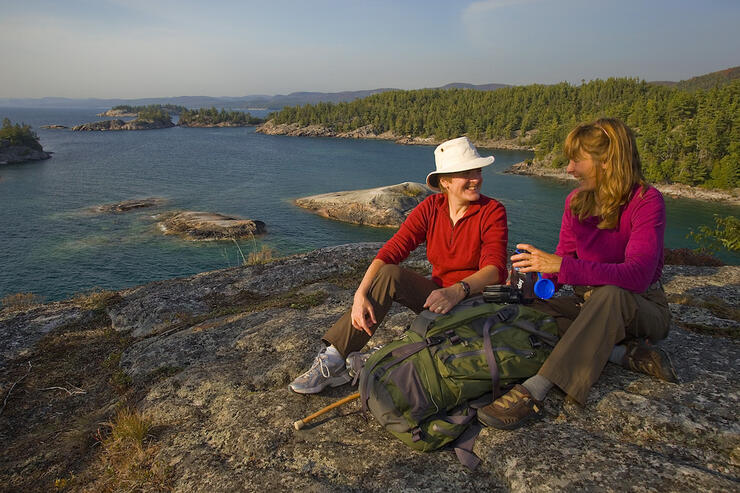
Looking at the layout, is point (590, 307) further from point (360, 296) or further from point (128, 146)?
point (128, 146)

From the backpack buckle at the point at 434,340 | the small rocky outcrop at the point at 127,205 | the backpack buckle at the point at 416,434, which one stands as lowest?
the small rocky outcrop at the point at 127,205

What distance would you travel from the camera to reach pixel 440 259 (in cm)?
500

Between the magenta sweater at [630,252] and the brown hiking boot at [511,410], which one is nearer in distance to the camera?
the brown hiking boot at [511,410]

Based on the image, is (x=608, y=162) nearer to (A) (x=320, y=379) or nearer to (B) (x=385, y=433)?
(B) (x=385, y=433)

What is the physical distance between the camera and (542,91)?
506ft

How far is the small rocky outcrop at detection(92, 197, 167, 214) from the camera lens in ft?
152

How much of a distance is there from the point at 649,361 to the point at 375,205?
1645 inches

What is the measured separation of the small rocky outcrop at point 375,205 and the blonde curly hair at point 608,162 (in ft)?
128

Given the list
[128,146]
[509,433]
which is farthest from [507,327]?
[128,146]

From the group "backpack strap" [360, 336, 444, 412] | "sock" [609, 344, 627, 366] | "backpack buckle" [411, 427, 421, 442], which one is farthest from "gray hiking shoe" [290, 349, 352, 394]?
"sock" [609, 344, 627, 366]

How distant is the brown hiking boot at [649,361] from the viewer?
4.29 meters

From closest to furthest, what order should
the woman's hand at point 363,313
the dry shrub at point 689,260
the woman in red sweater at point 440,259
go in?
the woman's hand at point 363,313, the woman in red sweater at point 440,259, the dry shrub at point 689,260

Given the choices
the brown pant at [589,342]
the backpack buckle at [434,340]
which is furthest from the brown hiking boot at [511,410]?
the backpack buckle at [434,340]

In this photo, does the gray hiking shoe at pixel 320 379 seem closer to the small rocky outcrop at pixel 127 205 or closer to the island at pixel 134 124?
the small rocky outcrop at pixel 127 205
